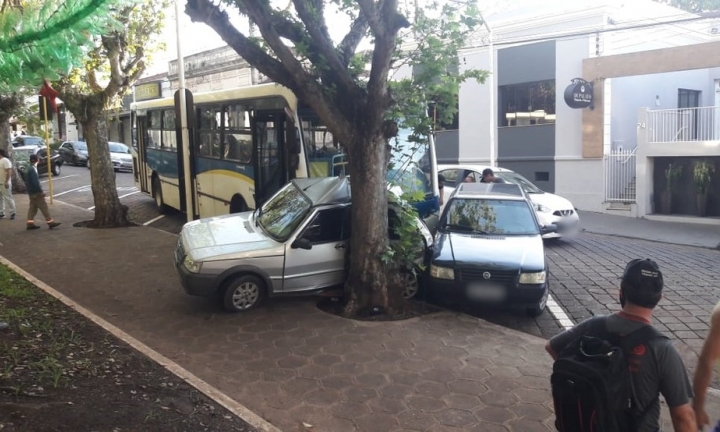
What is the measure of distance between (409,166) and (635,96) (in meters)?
12.7

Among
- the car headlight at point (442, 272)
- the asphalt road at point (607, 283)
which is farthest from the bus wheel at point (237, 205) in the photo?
the car headlight at point (442, 272)

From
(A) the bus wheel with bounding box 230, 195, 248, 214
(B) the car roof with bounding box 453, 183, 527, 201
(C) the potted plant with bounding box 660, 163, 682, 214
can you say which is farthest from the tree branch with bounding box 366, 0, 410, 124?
(C) the potted plant with bounding box 660, 163, 682, 214

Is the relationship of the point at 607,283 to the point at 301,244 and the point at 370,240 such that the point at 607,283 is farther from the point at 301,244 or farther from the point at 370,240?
the point at 301,244

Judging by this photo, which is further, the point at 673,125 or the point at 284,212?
the point at 673,125

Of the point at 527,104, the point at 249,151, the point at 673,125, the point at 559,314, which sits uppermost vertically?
the point at 527,104

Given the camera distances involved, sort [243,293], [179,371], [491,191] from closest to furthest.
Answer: [179,371], [243,293], [491,191]

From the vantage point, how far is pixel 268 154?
1115 cm

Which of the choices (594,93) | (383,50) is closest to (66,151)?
(594,93)

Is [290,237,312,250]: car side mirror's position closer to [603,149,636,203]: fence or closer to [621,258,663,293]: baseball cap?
[621,258,663,293]: baseball cap

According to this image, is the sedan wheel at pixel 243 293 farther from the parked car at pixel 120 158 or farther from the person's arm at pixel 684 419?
the parked car at pixel 120 158

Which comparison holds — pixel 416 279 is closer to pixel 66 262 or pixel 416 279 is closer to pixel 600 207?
pixel 66 262

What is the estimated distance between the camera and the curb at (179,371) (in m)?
4.75

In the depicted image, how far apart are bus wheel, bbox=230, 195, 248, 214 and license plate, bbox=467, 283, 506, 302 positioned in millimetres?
5601

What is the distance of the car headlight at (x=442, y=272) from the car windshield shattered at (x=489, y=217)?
3.99ft
